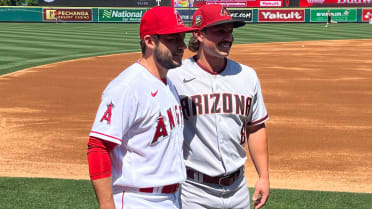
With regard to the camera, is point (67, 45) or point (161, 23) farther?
point (67, 45)

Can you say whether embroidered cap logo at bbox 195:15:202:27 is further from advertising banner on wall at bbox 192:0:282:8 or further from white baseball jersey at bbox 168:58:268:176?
advertising banner on wall at bbox 192:0:282:8

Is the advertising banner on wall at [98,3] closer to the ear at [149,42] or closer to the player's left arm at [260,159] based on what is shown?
the player's left arm at [260,159]

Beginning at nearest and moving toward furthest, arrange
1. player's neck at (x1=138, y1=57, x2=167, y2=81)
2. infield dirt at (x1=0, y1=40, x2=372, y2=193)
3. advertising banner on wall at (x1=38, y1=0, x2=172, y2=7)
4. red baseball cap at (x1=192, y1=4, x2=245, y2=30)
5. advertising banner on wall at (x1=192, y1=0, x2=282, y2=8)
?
1. player's neck at (x1=138, y1=57, x2=167, y2=81)
2. red baseball cap at (x1=192, y1=4, x2=245, y2=30)
3. infield dirt at (x1=0, y1=40, x2=372, y2=193)
4. advertising banner on wall at (x1=38, y1=0, x2=172, y2=7)
5. advertising banner on wall at (x1=192, y1=0, x2=282, y2=8)

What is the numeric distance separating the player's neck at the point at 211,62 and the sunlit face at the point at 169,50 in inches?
26.5

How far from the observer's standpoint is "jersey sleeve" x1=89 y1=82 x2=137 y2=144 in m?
2.76

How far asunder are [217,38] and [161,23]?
695 mm

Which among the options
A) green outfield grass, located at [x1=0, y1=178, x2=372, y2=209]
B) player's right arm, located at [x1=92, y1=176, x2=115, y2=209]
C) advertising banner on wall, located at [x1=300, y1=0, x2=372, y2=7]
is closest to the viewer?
player's right arm, located at [x1=92, y1=176, x2=115, y2=209]

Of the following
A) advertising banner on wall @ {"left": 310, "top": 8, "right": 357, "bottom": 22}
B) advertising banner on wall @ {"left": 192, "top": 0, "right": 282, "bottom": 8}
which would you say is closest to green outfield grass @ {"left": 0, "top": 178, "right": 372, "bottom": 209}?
advertising banner on wall @ {"left": 310, "top": 8, "right": 357, "bottom": 22}

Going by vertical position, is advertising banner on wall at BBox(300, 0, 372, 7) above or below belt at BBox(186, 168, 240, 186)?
above

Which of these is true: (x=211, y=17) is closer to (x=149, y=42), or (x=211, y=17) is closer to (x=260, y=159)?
(x=149, y=42)

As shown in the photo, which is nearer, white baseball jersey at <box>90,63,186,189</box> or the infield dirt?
white baseball jersey at <box>90,63,186,189</box>

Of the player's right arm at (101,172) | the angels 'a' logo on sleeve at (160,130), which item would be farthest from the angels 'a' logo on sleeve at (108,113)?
the angels 'a' logo on sleeve at (160,130)

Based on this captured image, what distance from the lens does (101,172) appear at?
275 cm

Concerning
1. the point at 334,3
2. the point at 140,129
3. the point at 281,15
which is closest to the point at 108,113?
the point at 140,129
